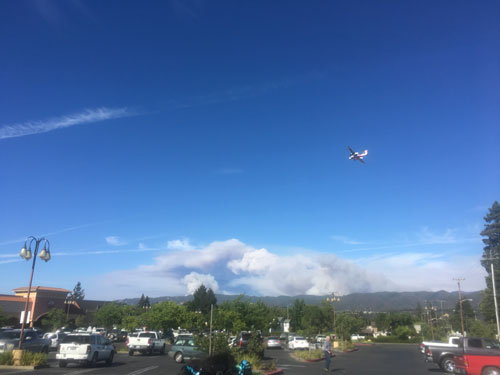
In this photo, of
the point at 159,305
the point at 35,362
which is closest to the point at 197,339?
the point at 35,362

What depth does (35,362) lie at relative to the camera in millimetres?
17719

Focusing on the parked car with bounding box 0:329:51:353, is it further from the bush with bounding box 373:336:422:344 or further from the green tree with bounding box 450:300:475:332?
the green tree with bounding box 450:300:475:332

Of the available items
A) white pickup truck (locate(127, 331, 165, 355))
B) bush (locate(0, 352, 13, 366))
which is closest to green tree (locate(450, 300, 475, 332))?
white pickup truck (locate(127, 331, 165, 355))

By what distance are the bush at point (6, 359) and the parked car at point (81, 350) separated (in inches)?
76.4

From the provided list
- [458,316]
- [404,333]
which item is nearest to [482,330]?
[404,333]

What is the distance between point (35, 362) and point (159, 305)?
32844 mm

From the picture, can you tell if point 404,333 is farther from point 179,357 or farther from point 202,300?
point 179,357

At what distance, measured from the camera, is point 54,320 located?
6088cm

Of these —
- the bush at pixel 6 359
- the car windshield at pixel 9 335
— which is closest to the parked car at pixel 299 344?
A: the car windshield at pixel 9 335

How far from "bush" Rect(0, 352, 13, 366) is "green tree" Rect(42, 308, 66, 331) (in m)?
47.8

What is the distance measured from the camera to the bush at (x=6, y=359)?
17280 millimetres

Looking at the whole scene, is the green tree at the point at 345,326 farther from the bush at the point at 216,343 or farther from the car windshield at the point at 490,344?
the bush at the point at 216,343

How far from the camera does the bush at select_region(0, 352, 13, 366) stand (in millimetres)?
17280

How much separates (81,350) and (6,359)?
318 centimetres
